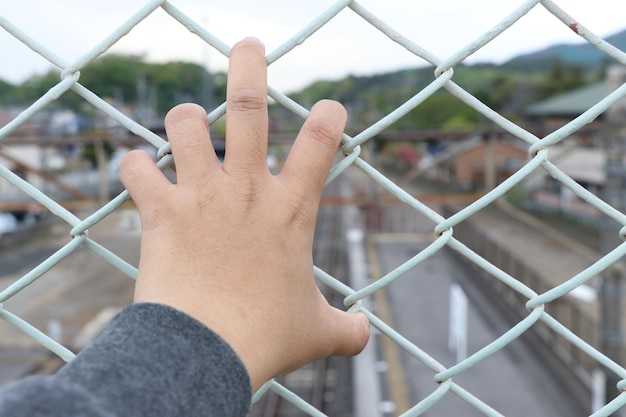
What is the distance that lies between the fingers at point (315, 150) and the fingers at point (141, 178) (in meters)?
0.16

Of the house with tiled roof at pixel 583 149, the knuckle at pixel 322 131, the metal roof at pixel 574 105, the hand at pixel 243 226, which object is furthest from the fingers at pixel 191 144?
the metal roof at pixel 574 105

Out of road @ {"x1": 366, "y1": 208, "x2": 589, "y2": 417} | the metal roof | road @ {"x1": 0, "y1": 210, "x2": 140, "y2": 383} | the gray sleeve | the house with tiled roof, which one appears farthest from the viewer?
the metal roof

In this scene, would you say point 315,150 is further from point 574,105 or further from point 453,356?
point 574,105

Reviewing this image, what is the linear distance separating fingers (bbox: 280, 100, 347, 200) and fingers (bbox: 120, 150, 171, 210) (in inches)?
6.1

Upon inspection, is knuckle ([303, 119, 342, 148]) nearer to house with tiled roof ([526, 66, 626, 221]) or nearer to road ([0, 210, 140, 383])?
house with tiled roof ([526, 66, 626, 221])

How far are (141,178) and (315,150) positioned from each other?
0.72ft

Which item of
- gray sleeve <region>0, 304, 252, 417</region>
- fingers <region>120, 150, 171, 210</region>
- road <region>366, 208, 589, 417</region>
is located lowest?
gray sleeve <region>0, 304, 252, 417</region>

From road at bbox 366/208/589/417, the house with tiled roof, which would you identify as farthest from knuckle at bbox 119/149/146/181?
road at bbox 366/208/589/417

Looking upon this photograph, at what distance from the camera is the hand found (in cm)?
72

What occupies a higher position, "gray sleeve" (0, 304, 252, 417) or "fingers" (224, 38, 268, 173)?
"fingers" (224, 38, 268, 173)

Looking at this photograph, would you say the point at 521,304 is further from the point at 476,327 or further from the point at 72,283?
the point at 72,283

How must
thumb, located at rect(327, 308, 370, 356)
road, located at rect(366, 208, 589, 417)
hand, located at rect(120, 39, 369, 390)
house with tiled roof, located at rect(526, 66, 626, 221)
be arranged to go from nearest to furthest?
hand, located at rect(120, 39, 369, 390) → thumb, located at rect(327, 308, 370, 356) → house with tiled roof, located at rect(526, 66, 626, 221) → road, located at rect(366, 208, 589, 417)

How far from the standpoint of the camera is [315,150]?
2.59 feet

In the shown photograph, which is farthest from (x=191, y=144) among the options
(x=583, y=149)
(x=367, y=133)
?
(x=583, y=149)
